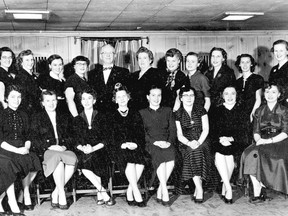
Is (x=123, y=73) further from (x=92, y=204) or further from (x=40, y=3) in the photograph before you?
(x=92, y=204)

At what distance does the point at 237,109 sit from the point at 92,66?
131 inches

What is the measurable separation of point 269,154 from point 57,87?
2.49m

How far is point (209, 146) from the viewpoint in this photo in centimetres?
449

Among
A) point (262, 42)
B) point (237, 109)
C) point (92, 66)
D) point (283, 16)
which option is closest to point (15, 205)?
point (237, 109)

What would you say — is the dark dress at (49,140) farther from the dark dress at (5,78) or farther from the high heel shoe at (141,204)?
the high heel shoe at (141,204)

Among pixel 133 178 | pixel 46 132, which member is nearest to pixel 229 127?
pixel 133 178

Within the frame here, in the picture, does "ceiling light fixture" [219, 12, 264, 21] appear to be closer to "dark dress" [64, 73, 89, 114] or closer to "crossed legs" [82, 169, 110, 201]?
"dark dress" [64, 73, 89, 114]

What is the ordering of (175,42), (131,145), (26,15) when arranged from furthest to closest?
(175,42), (26,15), (131,145)

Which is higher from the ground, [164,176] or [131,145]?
[131,145]

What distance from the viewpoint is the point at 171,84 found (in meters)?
4.82

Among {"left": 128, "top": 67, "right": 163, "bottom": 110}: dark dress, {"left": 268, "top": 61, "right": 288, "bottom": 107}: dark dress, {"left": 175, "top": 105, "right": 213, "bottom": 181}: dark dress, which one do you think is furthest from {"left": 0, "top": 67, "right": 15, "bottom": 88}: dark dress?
{"left": 268, "top": 61, "right": 288, "bottom": 107}: dark dress

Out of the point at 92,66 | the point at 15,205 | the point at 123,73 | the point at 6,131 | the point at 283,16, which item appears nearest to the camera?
the point at 15,205

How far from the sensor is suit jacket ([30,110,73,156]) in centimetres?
432

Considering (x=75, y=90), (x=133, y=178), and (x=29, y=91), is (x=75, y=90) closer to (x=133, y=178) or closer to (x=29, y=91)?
(x=29, y=91)
